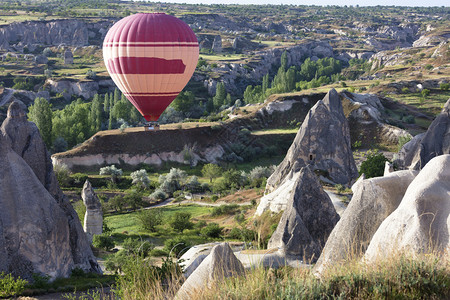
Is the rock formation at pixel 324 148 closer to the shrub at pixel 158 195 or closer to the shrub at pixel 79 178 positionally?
the shrub at pixel 158 195

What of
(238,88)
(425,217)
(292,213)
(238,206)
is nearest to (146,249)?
(292,213)

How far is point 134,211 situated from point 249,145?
24955mm

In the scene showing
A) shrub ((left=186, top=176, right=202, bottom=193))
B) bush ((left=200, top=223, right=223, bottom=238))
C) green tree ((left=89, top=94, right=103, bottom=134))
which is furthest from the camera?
green tree ((left=89, top=94, right=103, bottom=134))

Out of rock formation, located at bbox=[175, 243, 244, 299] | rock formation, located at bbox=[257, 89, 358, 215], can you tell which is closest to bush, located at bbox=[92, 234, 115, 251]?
rock formation, located at bbox=[257, 89, 358, 215]

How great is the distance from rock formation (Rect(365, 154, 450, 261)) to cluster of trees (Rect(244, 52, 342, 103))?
86913 mm

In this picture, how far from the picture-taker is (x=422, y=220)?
1027 centimetres

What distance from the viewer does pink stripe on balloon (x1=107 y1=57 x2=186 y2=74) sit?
3231 cm

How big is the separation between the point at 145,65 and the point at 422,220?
24413 mm

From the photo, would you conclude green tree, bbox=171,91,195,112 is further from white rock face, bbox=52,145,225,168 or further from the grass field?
the grass field

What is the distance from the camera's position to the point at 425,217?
33.8ft

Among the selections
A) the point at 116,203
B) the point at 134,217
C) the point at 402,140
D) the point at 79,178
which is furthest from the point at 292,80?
the point at 134,217

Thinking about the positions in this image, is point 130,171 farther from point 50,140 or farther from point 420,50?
point 420,50

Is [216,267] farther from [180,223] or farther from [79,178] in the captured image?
[79,178]

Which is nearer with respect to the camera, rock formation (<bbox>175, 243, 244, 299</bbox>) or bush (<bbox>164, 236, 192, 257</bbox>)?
rock formation (<bbox>175, 243, 244, 299</bbox>)
